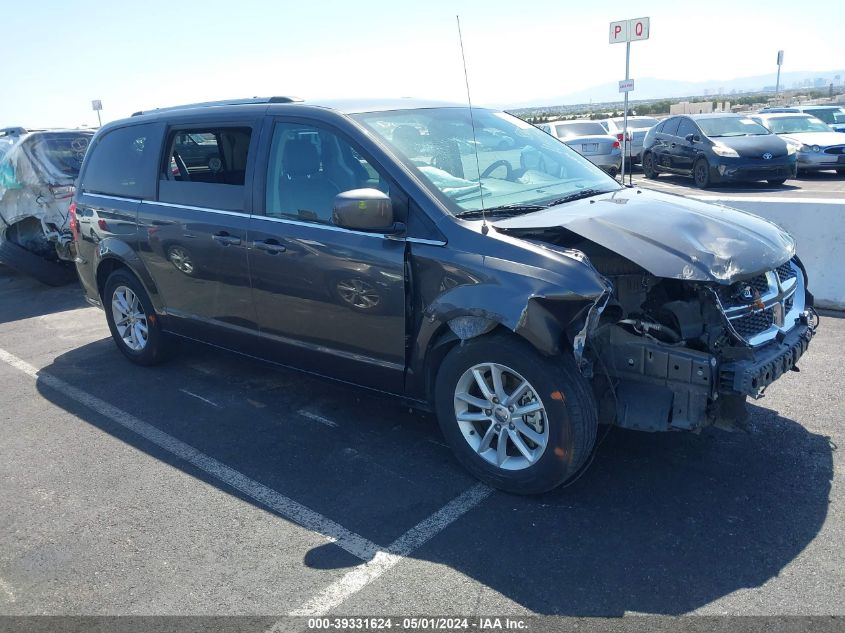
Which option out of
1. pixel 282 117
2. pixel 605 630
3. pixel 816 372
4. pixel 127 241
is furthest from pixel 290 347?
pixel 816 372

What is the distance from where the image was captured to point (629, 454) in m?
4.02

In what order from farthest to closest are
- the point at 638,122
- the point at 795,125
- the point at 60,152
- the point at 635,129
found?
1. the point at 638,122
2. the point at 635,129
3. the point at 795,125
4. the point at 60,152

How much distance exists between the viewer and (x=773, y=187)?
15.5 meters

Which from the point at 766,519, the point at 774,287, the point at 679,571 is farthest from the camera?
the point at 774,287

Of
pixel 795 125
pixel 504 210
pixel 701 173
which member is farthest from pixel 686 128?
pixel 504 210

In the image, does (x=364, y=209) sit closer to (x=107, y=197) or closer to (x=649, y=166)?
(x=107, y=197)

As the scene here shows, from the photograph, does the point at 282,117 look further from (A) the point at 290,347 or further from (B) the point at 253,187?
(A) the point at 290,347

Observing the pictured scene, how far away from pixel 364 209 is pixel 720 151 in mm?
13435

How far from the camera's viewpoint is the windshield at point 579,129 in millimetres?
20258

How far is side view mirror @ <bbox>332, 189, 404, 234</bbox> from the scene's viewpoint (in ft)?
12.2

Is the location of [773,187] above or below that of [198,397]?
below

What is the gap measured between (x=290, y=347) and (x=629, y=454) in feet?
7.00

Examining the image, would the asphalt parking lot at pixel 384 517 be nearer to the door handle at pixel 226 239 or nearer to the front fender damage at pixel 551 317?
the front fender damage at pixel 551 317

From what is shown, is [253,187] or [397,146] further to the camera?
[253,187]
